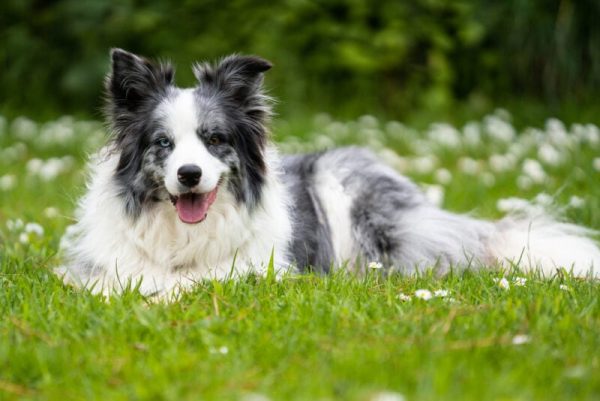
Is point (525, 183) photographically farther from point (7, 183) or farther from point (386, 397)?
point (386, 397)

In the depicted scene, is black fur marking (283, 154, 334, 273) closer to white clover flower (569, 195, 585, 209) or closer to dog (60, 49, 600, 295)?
dog (60, 49, 600, 295)

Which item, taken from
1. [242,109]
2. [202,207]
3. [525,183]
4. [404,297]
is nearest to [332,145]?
[525,183]

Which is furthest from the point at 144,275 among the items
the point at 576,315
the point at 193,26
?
the point at 193,26

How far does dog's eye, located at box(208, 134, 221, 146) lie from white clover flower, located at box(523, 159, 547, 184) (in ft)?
11.7

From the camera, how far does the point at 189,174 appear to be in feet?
12.9

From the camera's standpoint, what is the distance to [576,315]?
3424 millimetres

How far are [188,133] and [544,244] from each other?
2.24 meters

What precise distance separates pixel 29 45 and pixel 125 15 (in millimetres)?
1513

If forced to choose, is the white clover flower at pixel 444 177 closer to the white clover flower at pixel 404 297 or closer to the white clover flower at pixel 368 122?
the white clover flower at pixel 368 122

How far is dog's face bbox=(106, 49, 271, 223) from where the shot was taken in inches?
160

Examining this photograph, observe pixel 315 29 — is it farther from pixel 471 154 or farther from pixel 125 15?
pixel 471 154

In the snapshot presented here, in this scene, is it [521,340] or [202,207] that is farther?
[202,207]

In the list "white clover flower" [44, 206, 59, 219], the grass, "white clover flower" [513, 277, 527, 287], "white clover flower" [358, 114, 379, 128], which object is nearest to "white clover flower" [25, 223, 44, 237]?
the grass

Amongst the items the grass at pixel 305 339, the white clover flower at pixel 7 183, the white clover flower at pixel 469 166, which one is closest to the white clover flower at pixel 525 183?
the white clover flower at pixel 469 166
